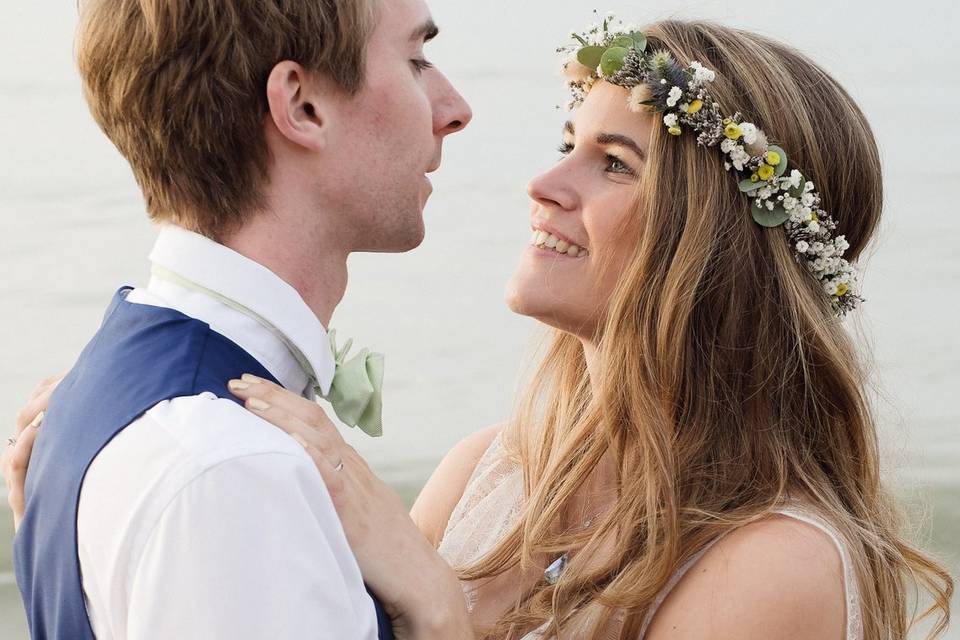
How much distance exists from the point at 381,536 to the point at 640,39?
4.28 feet

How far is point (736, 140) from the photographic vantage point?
248 cm

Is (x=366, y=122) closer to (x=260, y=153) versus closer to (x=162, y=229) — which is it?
(x=260, y=153)

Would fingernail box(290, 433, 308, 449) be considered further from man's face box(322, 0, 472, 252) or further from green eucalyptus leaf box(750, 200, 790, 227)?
green eucalyptus leaf box(750, 200, 790, 227)

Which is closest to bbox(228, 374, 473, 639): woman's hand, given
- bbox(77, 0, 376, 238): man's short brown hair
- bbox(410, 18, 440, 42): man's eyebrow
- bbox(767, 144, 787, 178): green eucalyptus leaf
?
bbox(77, 0, 376, 238): man's short brown hair

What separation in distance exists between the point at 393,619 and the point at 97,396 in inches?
22.5

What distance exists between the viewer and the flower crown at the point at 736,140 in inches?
97.8

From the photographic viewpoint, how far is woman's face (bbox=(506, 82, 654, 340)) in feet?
8.42

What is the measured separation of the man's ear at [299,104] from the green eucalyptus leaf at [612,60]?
909 mm

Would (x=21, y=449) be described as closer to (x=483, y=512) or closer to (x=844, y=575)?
(x=483, y=512)

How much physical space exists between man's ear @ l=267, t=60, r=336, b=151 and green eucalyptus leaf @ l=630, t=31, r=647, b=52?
0.99m

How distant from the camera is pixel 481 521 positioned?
112 inches

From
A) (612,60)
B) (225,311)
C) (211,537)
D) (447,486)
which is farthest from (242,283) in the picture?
(447,486)

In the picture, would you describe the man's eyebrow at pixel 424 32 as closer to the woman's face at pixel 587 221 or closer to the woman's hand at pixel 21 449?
the woman's face at pixel 587 221

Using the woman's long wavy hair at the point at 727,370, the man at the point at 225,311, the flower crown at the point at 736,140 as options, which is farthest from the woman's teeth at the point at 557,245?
the man at the point at 225,311
